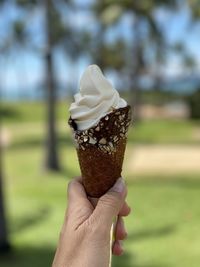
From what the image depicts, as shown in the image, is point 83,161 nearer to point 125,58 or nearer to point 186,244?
point 186,244

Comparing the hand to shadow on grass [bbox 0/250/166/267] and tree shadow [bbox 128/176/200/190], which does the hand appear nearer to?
shadow on grass [bbox 0/250/166/267]

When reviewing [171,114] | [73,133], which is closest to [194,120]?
[171,114]

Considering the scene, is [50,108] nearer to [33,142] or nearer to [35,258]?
[33,142]

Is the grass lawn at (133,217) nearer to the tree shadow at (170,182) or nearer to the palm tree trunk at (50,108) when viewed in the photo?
the tree shadow at (170,182)

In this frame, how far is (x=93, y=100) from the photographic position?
2316 mm

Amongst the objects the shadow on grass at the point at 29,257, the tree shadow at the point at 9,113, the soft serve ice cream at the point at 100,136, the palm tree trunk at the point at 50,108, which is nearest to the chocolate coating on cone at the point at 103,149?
the soft serve ice cream at the point at 100,136

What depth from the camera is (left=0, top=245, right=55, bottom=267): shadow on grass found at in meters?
8.01

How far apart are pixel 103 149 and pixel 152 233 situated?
282 inches

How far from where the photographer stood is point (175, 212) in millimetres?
10484

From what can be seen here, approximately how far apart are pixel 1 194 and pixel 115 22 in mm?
20972

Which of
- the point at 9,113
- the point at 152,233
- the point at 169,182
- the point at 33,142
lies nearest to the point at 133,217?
the point at 152,233

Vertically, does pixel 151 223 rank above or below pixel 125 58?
above

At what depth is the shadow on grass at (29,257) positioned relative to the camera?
26.3ft

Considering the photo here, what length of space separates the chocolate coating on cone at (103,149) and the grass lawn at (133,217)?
5.47 m
